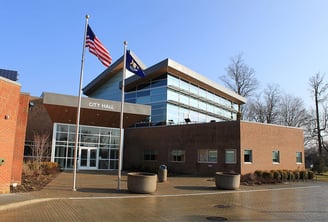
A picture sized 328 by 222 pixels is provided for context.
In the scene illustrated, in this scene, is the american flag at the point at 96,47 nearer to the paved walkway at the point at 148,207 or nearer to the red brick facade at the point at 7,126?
the red brick facade at the point at 7,126

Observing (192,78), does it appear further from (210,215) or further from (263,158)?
(210,215)

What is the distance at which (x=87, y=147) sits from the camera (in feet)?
104

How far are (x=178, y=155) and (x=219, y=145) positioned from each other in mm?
4901

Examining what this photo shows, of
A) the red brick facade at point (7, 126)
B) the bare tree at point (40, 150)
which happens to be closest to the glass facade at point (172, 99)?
the bare tree at point (40, 150)

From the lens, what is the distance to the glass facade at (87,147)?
99.9 feet

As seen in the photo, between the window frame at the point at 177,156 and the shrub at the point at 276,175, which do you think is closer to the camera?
the shrub at the point at 276,175

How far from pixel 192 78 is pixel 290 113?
2685cm

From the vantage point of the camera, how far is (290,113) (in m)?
56.7

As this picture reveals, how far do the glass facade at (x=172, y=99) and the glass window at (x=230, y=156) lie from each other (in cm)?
963

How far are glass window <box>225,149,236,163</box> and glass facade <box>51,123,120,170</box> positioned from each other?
528 inches

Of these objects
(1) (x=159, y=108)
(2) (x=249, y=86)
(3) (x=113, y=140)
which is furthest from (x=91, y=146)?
(2) (x=249, y=86)

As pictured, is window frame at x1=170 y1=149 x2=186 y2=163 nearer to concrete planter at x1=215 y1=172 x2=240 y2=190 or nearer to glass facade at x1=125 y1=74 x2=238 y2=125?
glass facade at x1=125 y1=74 x2=238 y2=125

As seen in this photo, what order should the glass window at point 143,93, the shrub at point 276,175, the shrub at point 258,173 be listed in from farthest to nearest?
the glass window at point 143,93 < the shrub at point 258,173 < the shrub at point 276,175

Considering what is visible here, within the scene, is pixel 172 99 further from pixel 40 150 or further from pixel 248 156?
pixel 40 150
